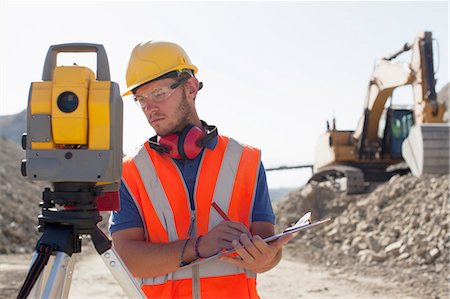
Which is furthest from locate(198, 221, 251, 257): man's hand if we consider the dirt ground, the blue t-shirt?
the dirt ground

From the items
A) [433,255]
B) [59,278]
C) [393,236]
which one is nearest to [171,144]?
[59,278]

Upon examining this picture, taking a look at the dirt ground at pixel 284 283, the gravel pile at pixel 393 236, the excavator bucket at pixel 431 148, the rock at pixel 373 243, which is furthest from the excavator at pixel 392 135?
the dirt ground at pixel 284 283

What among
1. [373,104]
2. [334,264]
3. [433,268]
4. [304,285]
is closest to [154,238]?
[304,285]

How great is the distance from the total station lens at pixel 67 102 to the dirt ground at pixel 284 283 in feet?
15.9

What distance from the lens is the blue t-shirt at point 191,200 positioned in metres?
1.99

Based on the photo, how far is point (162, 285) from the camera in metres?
1.95

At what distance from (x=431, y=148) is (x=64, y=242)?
1092 cm

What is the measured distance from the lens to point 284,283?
7.03 m

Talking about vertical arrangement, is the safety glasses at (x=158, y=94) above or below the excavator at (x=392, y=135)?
above

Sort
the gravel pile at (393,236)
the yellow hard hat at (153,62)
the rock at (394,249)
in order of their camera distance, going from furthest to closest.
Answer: the rock at (394,249), the gravel pile at (393,236), the yellow hard hat at (153,62)

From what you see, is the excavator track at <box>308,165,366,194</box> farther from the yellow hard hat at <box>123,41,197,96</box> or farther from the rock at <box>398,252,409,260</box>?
the yellow hard hat at <box>123,41,197,96</box>

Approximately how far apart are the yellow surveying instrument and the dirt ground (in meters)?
4.75

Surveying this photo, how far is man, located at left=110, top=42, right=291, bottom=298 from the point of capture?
192 centimetres

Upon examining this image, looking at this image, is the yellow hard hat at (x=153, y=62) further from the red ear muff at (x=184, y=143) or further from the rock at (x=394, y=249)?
the rock at (x=394, y=249)
